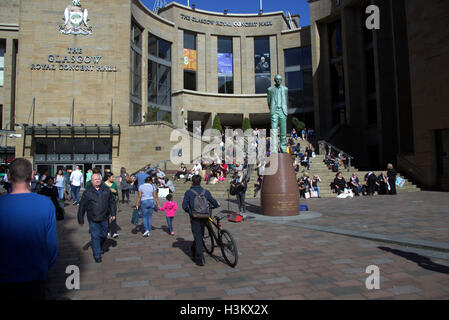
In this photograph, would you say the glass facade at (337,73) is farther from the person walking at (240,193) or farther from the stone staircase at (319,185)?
the person walking at (240,193)

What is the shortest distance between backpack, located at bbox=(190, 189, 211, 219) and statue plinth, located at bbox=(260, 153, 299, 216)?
4920 millimetres

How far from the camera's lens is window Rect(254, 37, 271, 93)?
127 ft

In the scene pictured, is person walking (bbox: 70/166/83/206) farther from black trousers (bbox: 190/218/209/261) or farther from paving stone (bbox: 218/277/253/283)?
paving stone (bbox: 218/277/253/283)

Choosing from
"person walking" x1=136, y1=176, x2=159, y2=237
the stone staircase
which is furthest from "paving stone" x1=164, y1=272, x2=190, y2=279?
the stone staircase

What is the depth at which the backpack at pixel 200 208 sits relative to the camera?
5.62 meters

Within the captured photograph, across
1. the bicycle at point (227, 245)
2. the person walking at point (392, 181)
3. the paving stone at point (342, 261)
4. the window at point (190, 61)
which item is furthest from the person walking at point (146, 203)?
the window at point (190, 61)

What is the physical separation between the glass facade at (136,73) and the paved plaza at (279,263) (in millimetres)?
23939

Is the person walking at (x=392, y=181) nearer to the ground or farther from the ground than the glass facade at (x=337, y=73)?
nearer to the ground

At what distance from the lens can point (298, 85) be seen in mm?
37938
